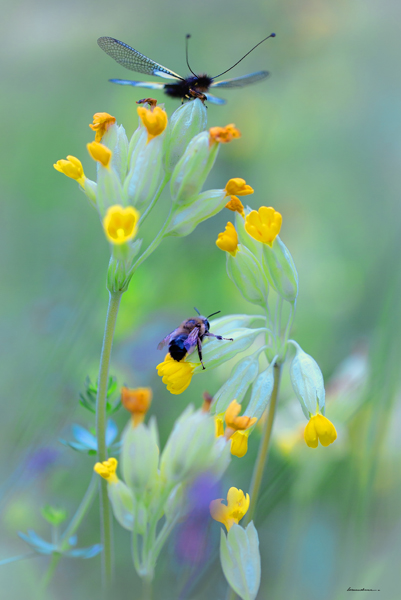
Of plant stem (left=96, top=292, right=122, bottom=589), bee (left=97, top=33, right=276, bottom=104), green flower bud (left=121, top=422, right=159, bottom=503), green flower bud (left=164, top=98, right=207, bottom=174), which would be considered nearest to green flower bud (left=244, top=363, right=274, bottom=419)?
green flower bud (left=121, top=422, right=159, bottom=503)

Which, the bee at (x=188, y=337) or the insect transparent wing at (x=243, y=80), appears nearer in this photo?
the bee at (x=188, y=337)

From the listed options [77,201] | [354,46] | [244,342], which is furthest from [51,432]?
[354,46]

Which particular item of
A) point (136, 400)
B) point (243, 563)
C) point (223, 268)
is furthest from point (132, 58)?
point (223, 268)

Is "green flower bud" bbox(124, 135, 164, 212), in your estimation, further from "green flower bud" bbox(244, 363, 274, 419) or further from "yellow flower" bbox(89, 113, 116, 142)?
"green flower bud" bbox(244, 363, 274, 419)

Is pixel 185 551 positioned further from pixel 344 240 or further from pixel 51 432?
pixel 344 240

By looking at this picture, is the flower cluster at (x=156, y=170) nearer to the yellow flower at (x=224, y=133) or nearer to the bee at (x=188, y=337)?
the yellow flower at (x=224, y=133)

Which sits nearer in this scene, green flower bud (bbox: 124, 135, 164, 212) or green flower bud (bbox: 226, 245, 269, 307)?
green flower bud (bbox: 124, 135, 164, 212)

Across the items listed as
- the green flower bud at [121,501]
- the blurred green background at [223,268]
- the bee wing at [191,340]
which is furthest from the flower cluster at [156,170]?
the blurred green background at [223,268]
